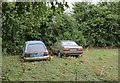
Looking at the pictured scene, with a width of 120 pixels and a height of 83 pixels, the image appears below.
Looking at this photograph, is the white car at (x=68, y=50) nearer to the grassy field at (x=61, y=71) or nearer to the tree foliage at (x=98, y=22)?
the grassy field at (x=61, y=71)

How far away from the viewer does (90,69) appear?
9.73 meters

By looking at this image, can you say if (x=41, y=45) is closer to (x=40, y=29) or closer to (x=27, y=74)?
(x=27, y=74)

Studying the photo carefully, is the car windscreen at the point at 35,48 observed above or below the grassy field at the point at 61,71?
above

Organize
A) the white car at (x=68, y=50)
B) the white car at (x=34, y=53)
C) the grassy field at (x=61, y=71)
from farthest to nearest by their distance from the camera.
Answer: the white car at (x=68, y=50) → the white car at (x=34, y=53) → the grassy field at (x=61, y=71)

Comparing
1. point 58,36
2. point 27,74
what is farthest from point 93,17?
point 27,74

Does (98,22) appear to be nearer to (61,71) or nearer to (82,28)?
(82,28)

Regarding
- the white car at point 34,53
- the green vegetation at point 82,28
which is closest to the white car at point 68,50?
the white car at point 34,53

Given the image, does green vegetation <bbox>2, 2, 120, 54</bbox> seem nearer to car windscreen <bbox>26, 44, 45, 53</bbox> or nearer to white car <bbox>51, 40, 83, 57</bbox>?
white car <bbox>51, 40, 83, 57</bbox>

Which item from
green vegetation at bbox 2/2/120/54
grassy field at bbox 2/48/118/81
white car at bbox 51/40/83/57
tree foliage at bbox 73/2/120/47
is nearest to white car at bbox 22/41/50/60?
grassy field at bbox 2/48/118/81

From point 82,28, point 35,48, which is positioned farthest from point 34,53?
point 82,28

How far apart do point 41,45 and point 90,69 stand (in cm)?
303

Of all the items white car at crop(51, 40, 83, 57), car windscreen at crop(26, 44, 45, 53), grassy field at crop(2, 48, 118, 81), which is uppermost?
car windscreen at crop(26, 44, 45, 53)

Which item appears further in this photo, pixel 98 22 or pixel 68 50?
pixel 98 22

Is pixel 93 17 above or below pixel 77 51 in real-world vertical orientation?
above
